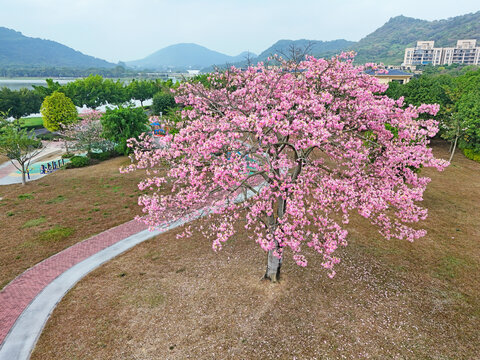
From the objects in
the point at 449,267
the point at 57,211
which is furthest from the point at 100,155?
the point at 449,267

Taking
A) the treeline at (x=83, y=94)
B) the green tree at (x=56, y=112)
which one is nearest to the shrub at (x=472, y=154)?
the treeline at (x=83, y=94)

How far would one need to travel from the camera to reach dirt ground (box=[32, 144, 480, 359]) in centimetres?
972

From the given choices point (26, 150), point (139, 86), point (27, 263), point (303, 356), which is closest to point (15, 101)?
point (139, 86)

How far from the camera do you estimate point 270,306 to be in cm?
1138

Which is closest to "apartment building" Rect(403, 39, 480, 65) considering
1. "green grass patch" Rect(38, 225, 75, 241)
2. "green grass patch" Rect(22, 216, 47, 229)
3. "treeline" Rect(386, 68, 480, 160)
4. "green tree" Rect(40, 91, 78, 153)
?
"treeline" Rect(386, 68, 480, 160)

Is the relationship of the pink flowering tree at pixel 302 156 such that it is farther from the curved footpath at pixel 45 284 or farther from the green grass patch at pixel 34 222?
the green grass patch at pixel 34 222

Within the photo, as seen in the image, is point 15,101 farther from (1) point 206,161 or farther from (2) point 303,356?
(2) point 303,356

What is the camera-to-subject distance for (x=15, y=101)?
58750mm

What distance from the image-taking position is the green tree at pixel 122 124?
32344mm

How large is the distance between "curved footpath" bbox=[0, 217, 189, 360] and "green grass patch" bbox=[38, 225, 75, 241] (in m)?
1.71

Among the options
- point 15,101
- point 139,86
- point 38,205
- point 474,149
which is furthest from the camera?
point 139,86

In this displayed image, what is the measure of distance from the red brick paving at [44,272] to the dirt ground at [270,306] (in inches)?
66.8

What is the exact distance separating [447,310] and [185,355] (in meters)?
10.5

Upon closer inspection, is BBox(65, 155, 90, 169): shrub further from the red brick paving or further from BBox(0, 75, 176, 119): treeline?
BBox(0, 75, 176, 119): treeline
